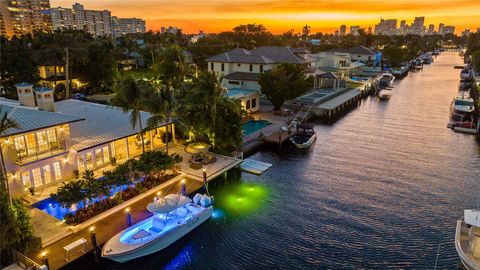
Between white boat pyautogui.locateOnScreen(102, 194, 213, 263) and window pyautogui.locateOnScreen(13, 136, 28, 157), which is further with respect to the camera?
window pyautogui.locateOnScreen(13, 136, 28, 157)

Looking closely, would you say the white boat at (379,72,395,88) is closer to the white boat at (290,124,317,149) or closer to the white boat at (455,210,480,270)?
the white boat at (290,124,317,149)

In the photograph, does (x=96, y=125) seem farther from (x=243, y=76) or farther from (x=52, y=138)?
(x=243, y=76)

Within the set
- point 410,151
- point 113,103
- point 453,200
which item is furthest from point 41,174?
point 410,151

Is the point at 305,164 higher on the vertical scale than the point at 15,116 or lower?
lower

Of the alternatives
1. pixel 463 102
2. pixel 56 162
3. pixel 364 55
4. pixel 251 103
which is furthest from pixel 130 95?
pixel 364 55

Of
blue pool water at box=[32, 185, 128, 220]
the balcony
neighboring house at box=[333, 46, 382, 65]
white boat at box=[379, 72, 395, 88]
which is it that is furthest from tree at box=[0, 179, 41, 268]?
neighboring house at box=[333, 46, 382, 65]

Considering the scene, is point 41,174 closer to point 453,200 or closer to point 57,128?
point 57,128

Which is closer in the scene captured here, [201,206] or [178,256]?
[178,256]
